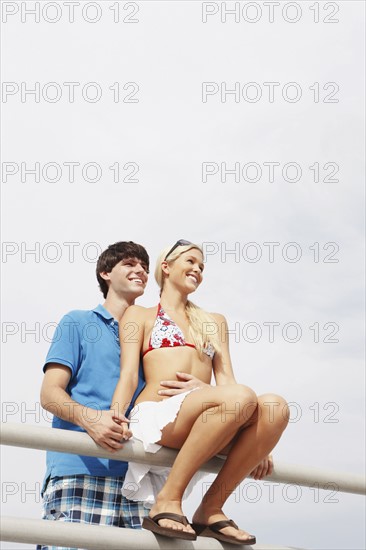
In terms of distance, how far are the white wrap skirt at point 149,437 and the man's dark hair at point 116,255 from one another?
765 mm

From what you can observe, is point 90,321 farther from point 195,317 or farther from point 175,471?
point 175,471

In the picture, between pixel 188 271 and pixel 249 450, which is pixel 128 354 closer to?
pixel 188 271

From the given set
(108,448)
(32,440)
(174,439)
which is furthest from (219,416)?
(32,440)

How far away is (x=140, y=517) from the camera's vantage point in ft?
10.6

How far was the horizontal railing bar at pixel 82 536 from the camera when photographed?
2619mm

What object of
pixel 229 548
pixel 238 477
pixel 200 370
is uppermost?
pixel 200 370

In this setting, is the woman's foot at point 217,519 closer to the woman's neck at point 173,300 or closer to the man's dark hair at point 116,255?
the woman's neck at point 173,300

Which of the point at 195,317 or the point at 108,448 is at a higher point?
the point at 195,317

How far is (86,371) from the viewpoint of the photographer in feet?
11.0

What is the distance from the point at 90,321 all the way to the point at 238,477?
2.94 ft

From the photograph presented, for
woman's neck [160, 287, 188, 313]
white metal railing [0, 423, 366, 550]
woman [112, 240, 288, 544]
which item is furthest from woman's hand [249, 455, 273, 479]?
woman's neck [160, 287, 188, 313]

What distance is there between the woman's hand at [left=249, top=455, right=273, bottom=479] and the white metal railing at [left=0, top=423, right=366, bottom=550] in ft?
0.47

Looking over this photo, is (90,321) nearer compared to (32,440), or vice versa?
(32,440)

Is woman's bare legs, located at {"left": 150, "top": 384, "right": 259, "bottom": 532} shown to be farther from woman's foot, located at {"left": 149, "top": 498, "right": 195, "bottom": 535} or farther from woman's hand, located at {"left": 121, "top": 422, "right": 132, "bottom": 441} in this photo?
woman's hand, located at {"left": 121, "top": 422, "right": 132, "bottom": 441}
